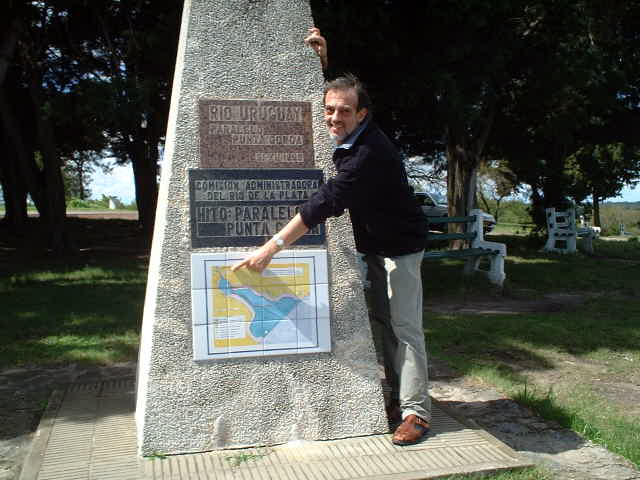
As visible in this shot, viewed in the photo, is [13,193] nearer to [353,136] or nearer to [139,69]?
[139,69]

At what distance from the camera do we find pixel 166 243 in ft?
11.1

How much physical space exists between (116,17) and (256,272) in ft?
36.3

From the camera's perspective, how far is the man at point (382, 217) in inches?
127

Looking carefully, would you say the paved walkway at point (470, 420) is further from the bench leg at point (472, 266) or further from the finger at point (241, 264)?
the bench leg at point (472, 266)

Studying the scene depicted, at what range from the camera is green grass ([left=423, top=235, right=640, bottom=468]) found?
422 centimetres

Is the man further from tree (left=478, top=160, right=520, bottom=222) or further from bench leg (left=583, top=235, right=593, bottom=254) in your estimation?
tree (left=478, top=160, right=520, bottom=222)

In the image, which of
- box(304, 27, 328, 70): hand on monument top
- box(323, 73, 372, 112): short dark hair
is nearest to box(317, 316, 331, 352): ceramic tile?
box(323, 73, 372, 112): short dark hair

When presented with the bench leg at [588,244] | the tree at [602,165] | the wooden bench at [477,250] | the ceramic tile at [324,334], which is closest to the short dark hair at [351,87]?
the ceramic tile at [324,334]

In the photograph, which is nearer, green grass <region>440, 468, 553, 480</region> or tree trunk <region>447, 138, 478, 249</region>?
green grass <region>440, 468, 553, 480</region>

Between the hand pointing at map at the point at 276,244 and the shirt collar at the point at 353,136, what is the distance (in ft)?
1.47

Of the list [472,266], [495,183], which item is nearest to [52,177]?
[472,266]

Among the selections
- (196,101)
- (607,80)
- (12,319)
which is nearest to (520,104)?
(607,80)

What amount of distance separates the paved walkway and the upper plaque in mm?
1873

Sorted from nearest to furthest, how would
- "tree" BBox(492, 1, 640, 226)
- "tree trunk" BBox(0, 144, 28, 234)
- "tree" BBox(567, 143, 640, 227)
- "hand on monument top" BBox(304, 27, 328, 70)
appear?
1. "hand on monument top" BBox(304, 27, 328, 70)
2. "tree" BBox(492, 1, 640, 226)
3. "tree" BBox(567, 143, 640, 227)
4. "tree trunk" BBox(0, 144, 28, 234)
